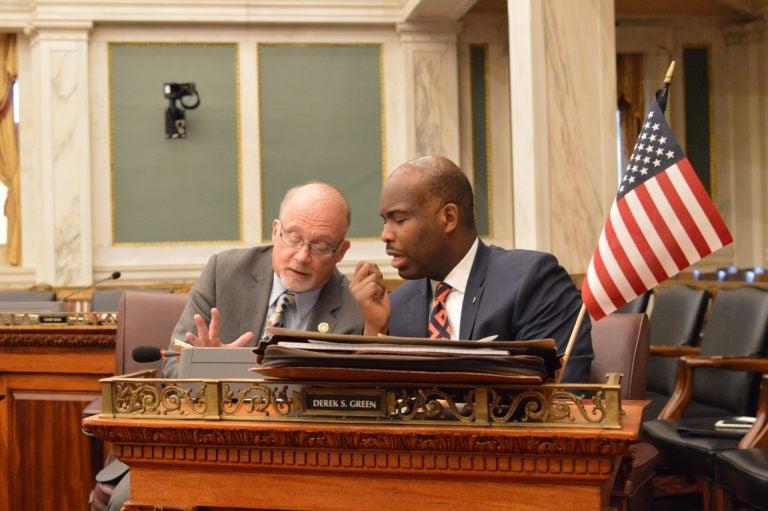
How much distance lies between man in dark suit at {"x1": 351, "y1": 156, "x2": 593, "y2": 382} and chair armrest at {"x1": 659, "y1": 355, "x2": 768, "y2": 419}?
1930 millimetres

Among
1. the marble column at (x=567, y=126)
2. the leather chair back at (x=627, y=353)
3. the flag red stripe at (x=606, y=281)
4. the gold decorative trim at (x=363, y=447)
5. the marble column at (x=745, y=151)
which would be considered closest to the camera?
the gold decorative trim at (x=363, y=447)

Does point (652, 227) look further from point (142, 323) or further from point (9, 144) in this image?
point (9, 144)

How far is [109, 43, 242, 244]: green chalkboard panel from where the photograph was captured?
33.5ft

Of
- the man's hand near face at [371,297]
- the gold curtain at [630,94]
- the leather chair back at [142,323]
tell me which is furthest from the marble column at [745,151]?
the man's hand near face at [371,297]

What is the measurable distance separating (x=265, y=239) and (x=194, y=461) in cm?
880

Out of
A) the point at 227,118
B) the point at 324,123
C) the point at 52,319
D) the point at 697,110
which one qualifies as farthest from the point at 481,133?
the point at 52,319

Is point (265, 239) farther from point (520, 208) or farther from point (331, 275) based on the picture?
point (331, 275)

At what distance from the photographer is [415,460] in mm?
1597

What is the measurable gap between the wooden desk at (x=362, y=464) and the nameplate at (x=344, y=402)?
3 cm

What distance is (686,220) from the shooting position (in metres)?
1.96

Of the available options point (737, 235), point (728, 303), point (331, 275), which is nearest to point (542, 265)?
point (331, 275)

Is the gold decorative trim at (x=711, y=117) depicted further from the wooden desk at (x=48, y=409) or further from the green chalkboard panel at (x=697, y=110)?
the wooden desk at (x=48, y=409)

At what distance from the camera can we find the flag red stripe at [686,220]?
6.40ft

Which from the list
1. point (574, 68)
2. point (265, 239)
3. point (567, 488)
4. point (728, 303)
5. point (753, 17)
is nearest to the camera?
point (567, 488)
